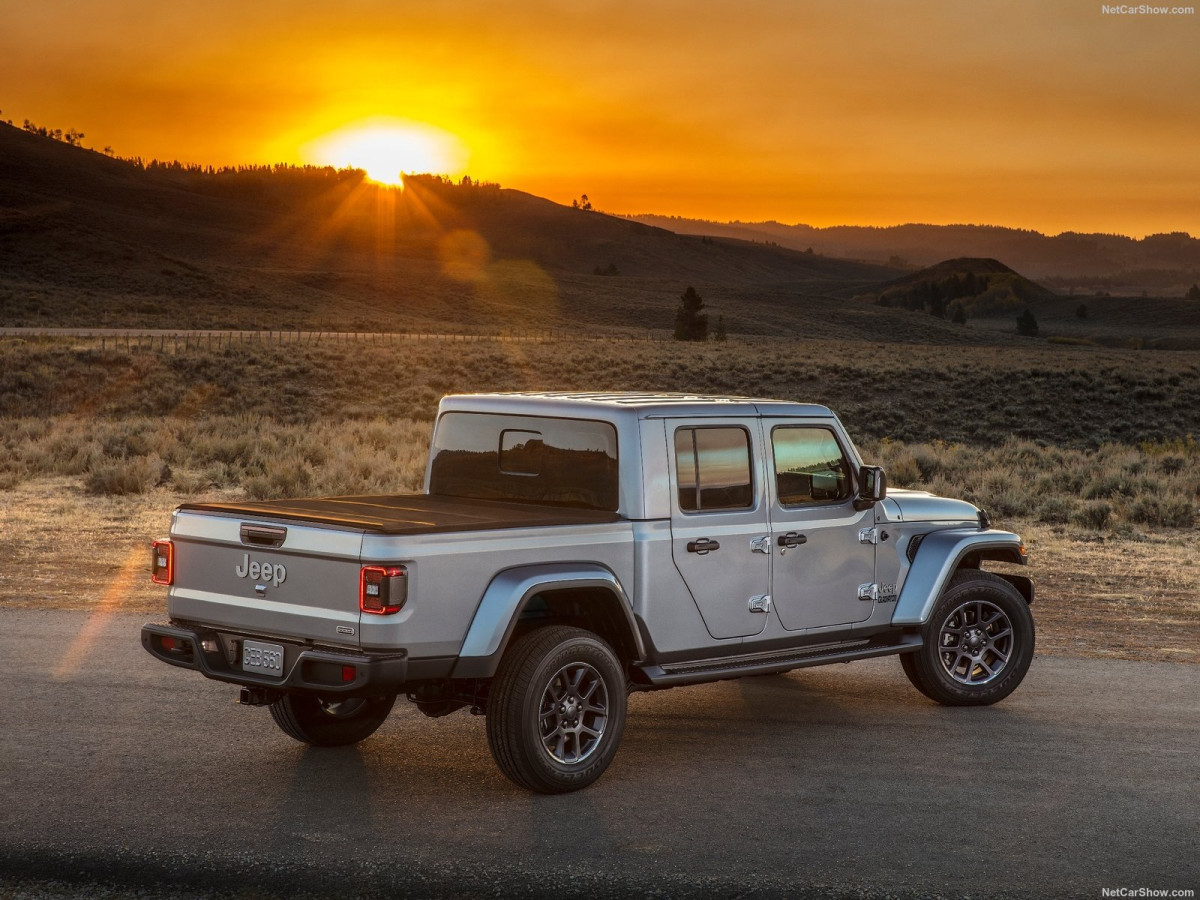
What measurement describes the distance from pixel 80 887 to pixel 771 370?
5588 centimetres

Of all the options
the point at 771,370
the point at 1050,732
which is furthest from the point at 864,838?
the point at 771,370

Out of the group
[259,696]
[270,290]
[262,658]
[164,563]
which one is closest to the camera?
[262,658]

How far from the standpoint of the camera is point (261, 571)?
6.15m

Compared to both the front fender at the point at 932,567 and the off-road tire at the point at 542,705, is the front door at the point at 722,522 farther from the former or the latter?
the front fender at the point at 932,567

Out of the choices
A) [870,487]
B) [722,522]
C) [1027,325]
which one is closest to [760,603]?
[722,522]

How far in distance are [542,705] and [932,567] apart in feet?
9.29

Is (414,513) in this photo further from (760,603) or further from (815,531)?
(815,531)

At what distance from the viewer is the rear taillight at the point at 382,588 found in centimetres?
565

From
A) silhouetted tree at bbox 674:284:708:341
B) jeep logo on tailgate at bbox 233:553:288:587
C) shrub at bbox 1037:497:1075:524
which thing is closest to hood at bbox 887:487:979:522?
jeep logo on tailgate at bbox 233:553:288:587

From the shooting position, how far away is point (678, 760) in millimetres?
6980

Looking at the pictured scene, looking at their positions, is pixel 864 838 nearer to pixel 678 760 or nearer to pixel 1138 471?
pixel 678 760

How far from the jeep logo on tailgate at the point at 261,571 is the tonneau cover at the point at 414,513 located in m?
0.22

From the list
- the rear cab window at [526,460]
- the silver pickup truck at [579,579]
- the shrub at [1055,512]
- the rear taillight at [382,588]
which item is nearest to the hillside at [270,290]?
the shrub at [1055,512]

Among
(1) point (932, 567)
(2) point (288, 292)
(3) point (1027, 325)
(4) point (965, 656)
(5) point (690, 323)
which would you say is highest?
(2) point (288, 292)
